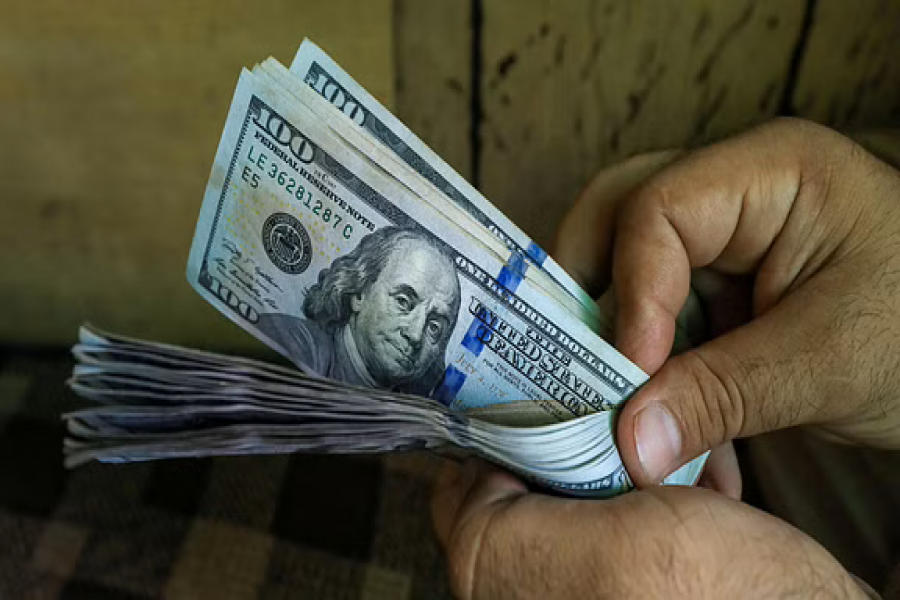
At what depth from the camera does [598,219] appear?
0.63 m

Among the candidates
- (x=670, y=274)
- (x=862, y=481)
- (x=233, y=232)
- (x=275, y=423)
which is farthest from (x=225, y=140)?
(x=862, y=481)

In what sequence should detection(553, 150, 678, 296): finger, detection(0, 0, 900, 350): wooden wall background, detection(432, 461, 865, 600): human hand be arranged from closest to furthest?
detection(432, 461, 865, 600): human hand
detection(553, 150, 678, 296): finger
detection(0, 0, 900, 350): wooden wall background

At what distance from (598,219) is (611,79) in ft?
0.69

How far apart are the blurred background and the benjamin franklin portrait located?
27 centimetres

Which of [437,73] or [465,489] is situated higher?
[437,73]

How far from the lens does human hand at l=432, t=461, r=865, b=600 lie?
1.51ft

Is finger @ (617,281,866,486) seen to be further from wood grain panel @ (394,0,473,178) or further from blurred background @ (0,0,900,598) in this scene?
wood grain panel @ (394,0,473,178)

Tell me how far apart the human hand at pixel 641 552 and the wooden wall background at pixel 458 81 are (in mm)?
338

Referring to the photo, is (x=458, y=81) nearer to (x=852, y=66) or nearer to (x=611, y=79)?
(x=611, y=79)

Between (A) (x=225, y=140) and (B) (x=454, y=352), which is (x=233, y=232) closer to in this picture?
(A) (x=225, y=140)

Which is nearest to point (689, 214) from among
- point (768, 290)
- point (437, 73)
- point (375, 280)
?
point (768, 290)

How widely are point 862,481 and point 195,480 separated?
0.66 metres

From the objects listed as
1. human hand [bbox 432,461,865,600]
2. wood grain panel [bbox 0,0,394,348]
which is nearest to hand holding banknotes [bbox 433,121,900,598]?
human hand [bbox 432,461,865,600]

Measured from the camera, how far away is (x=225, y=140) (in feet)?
1.69
